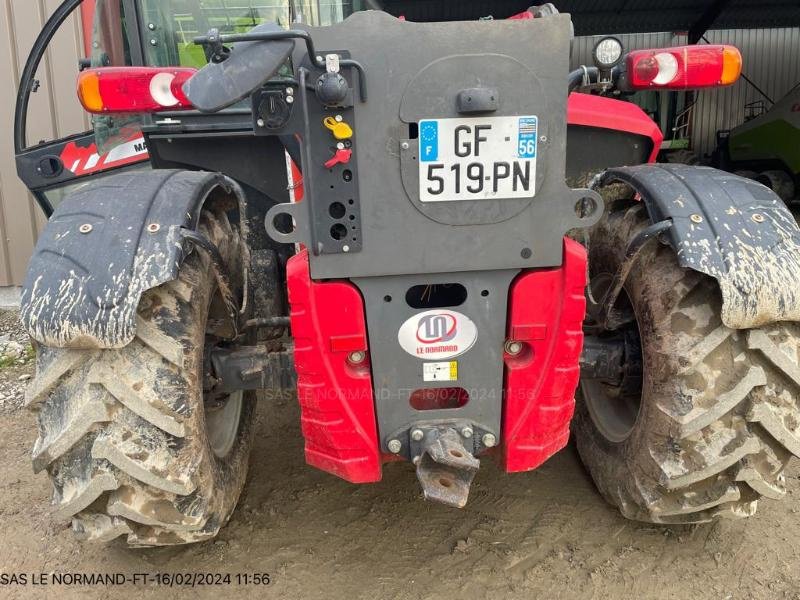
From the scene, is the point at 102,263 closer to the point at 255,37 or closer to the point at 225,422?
the point at 255,37

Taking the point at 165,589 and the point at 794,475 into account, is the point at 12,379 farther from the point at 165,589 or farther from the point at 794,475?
the point at 794,475

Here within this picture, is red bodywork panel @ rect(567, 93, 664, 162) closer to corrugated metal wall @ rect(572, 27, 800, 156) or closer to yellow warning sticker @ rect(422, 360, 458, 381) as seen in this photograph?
yellow warning sticker @ rect(422, 360, 458, 381)

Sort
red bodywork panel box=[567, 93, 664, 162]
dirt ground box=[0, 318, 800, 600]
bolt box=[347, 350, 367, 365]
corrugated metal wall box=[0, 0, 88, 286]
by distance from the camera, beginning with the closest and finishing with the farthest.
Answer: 1. bolt box=[347, 350, 367, 365]
2. dirt ground box=[0, 318, 800, 600]
3. red bodywork panel box=[567, 93, 664, 162]
4. corrugated metal wall box=[0, 0, 88, 286]

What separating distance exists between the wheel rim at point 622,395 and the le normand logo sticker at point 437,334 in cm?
79

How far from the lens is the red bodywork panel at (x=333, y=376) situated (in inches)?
75.7

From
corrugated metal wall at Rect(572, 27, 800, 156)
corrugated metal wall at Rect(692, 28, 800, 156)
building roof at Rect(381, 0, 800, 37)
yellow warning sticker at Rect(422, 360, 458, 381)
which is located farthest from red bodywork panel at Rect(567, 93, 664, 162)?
corrugated metal wall at Rect(692, 28, 800, 156)

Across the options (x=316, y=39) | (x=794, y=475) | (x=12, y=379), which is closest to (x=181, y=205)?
(x=316, y=39)

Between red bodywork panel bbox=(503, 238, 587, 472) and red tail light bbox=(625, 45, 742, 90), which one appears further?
red tail light bbox=(625, 45, 742, 90)

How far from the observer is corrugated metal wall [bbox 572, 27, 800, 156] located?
14555 millimetres

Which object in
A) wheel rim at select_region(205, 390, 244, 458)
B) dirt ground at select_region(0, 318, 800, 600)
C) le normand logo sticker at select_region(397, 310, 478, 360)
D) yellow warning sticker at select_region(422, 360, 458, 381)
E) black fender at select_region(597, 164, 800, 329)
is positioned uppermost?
black fender at select_region(597, 164, 800, 329)

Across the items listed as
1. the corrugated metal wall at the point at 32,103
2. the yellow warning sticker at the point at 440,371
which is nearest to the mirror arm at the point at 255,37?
the yellow warning sticker at the point at 440,371

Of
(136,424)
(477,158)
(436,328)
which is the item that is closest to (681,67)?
(477,158)

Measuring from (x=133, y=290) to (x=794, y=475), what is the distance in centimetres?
300

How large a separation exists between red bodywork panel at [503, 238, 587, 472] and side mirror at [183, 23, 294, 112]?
0.90m
